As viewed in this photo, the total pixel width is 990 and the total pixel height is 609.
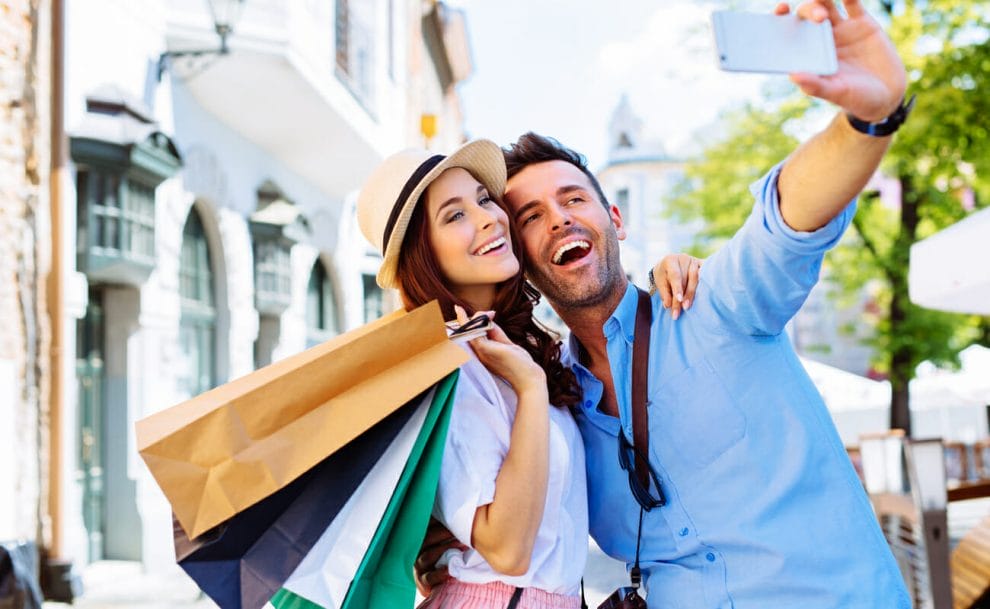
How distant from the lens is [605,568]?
7.58m

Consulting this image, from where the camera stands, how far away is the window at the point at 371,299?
709 inches

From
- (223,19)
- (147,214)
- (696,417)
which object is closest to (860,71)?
(696,417)

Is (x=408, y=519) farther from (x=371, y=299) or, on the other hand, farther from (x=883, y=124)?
(x=371, y=299)

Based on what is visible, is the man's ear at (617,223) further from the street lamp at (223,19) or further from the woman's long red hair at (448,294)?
the street lamp at (223,19)

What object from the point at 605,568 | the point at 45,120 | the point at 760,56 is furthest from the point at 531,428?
the point at 45,120

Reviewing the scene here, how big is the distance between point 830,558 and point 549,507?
58 centimetres

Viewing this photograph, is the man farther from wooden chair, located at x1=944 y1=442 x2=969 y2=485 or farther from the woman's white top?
wooden chair, located at x1=944 y1=442 x2=969 y2=485

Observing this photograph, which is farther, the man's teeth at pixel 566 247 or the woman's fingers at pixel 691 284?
the man's teeth at pixel 566 247

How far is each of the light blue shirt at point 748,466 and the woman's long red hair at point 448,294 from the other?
0.21 meters

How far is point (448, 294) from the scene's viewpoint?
7.99 feet

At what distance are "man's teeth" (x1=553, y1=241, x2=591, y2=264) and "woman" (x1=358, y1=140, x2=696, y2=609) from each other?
0.10 meters

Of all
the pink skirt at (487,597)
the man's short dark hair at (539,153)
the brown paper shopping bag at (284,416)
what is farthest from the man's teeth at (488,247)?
the pink skirt at (487,597)

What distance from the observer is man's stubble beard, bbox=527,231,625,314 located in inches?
98.0

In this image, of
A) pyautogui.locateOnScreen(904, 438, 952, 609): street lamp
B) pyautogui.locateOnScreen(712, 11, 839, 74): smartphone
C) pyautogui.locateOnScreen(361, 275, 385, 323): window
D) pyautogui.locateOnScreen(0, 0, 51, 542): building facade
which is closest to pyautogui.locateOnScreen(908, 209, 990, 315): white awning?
pyautogui.locateOnScreen(904, 438, 952, 609): street lamp
